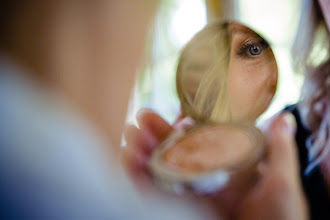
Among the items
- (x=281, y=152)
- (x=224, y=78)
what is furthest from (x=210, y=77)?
(x=281, y=152)

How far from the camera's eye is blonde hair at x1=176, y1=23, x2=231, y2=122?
0.43m

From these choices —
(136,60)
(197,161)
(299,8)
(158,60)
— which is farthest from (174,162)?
(299,8)

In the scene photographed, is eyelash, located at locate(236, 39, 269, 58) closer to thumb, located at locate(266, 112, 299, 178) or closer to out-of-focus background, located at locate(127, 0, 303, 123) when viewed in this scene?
out-of-focus background, located at locate(127, 0, 303, 123)

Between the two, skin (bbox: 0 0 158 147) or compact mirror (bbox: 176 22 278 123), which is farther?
compact mirror (bbox: 176 22 278 123)

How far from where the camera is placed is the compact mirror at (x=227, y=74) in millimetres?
422

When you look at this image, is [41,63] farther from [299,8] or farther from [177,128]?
[299,8]

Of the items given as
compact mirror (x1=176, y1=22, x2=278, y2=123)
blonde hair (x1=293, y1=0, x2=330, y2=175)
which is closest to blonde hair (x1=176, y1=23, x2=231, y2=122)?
compact mirror (x1=176, y1=22, x2=278, y2=123)

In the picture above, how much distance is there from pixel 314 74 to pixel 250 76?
166 millimetres

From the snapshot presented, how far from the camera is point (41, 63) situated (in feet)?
0.75

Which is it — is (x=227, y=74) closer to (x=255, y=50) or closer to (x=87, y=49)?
(x=255, y=50)

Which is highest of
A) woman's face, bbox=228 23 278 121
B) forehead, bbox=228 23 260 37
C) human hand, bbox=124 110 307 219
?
forehead, bbox=228 23 260 37

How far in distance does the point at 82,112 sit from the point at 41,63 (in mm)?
52

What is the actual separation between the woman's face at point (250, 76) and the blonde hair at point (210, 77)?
0.01m

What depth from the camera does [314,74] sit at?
1.67ft
